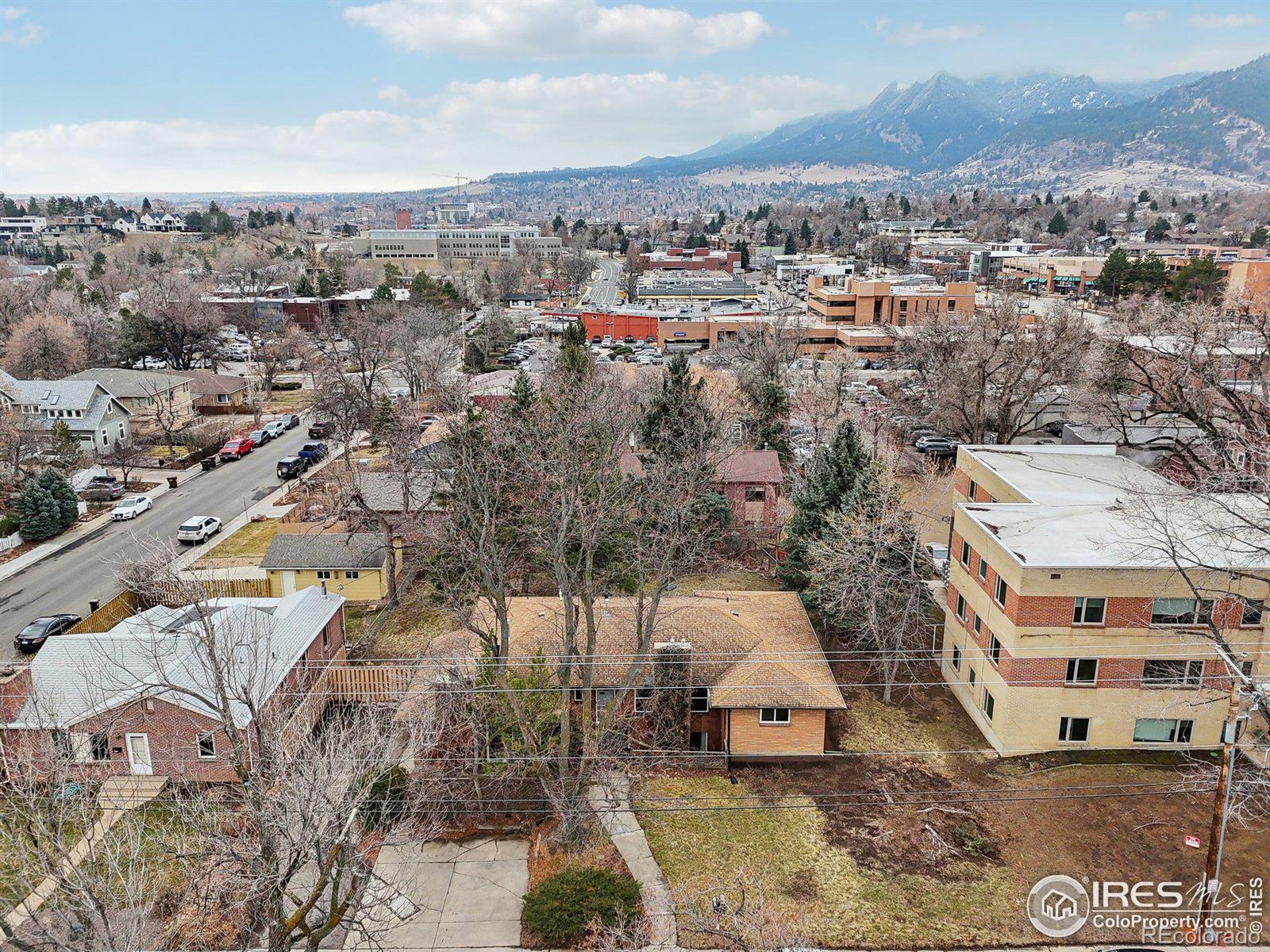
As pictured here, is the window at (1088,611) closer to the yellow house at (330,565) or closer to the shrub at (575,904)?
the shrub at (575,904)

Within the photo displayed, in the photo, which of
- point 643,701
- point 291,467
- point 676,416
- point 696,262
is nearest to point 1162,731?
point 643,701

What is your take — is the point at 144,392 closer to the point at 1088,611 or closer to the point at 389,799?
the point at 389,799

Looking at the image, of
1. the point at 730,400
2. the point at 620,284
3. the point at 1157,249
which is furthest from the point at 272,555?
the point at 1157,249

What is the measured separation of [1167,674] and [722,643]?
1121cm

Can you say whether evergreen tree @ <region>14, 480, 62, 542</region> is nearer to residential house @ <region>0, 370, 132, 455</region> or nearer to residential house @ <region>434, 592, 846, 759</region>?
residential house @ <region>0, 370, 132, 455</region>

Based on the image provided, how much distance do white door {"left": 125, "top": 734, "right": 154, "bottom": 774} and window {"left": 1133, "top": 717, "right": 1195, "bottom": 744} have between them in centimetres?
2487

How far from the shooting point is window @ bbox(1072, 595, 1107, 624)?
830 inches

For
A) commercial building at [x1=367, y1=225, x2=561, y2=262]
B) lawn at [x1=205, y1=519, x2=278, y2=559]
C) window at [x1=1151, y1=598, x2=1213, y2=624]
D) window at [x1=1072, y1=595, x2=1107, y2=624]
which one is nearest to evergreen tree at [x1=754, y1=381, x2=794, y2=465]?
window at [x1=1072, y1=595, x2=1107, y2=624]

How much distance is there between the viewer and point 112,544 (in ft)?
121

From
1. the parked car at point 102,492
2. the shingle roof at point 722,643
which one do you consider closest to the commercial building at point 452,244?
the parked car at point 102,492

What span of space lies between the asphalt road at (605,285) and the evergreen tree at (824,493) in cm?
8299

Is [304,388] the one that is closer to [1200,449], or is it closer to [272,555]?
[272,555]

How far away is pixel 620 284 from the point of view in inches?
5123

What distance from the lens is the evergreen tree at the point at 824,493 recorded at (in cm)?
2998
